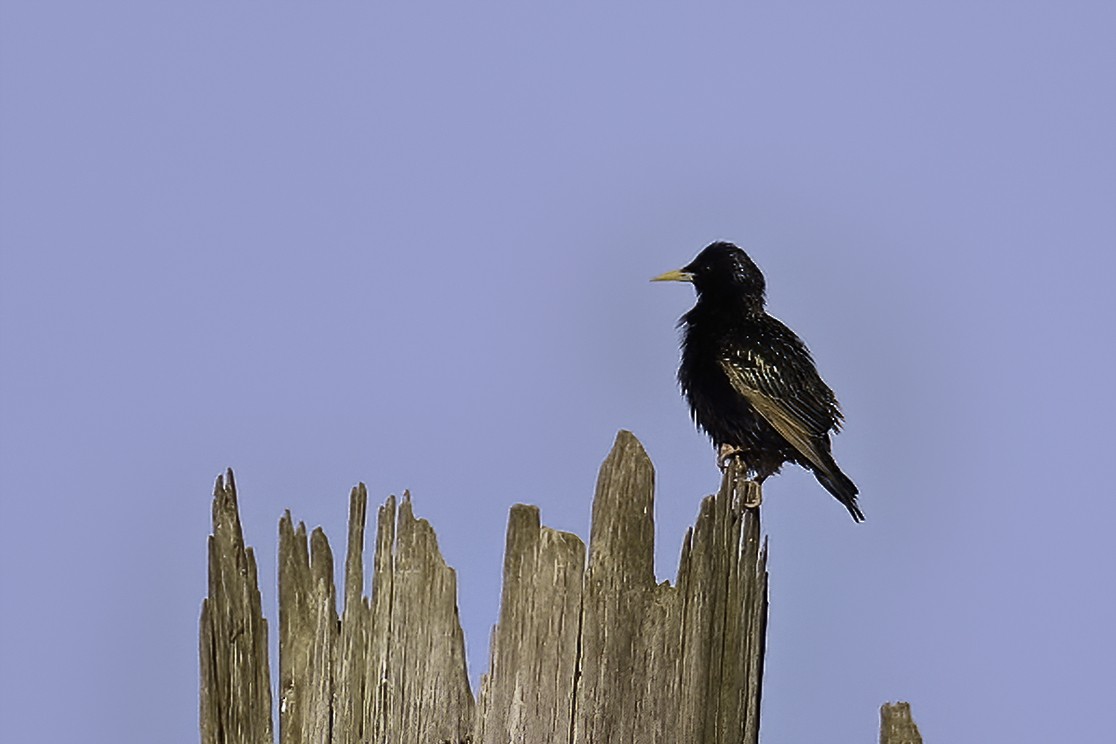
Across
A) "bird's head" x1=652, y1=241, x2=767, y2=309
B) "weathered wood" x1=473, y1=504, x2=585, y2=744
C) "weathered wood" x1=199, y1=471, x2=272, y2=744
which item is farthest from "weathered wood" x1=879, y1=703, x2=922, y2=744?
"bird's head" x1=652, y1=241, x2=767, y2=309

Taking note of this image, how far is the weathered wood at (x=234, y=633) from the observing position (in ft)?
19.8

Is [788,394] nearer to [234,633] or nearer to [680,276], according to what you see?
[680,276]

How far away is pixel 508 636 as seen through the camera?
5680 millimetres

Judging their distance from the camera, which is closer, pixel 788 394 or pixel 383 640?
pixel 383 640

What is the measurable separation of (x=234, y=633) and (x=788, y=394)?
479cm

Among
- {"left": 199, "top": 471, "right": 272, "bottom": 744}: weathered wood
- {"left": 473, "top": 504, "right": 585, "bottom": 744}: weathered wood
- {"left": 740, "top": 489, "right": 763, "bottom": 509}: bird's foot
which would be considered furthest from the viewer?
{"left": 740, "top": 489, "right": 763, "bottom": 509}: bird's foot

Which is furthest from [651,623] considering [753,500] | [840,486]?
[840,486]

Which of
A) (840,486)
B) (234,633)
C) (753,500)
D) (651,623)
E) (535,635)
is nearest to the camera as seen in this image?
(535,635)

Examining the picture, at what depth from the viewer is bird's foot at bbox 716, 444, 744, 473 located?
10.0m

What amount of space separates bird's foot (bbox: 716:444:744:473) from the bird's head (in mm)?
846

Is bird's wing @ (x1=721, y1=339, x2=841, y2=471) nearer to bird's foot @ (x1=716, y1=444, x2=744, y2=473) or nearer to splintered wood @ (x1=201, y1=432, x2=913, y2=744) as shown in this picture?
bird's foot @ (x1=716, y1=444, x2=744, y2=473)

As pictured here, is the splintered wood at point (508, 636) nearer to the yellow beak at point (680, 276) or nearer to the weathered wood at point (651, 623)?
the weathered wood at point (651, 623)

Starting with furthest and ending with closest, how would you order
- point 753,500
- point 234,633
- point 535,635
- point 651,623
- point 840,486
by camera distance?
point 840,486 → point 753,500 → point 234,633 → point 651,623 → point 535,635

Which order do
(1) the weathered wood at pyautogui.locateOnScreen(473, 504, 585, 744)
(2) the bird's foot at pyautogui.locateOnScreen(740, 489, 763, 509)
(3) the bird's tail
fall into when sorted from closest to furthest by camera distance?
1. (1) the weathered wood at pyautogui.locateOnScreen(473, 504, 585, 744)
2. (2) the bird's foot at pyautogui.locateOnScreen(740, 489, 763, 509)
3. (3) the bird's tail
